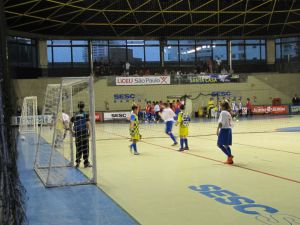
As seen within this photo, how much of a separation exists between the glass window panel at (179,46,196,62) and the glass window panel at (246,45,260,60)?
5.66 m

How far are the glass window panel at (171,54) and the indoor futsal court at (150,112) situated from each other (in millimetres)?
146

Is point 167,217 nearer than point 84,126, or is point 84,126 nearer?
point 167,217

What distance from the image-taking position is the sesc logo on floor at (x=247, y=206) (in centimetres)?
638

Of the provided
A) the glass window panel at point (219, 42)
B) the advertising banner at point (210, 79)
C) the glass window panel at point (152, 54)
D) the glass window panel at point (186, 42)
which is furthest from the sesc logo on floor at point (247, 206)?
the glass window panel at point (219, 42)

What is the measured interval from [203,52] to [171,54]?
3.34 meters

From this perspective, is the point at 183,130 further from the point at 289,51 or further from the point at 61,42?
the point at 289,51

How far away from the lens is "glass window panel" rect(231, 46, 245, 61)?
4538 cm

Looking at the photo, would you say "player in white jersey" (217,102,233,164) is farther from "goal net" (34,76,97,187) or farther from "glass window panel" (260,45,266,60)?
"glass window panel" (260,45,266,60)

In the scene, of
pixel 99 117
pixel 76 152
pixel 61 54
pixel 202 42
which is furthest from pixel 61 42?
pixel 76 152

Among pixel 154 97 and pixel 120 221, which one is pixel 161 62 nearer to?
pixel 154 97

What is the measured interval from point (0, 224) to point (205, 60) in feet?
140

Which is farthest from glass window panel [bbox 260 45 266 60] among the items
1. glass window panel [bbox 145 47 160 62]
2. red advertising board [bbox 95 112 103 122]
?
red advertising board [bbox 95 112 103 122]

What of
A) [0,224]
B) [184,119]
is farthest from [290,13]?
[0,224]

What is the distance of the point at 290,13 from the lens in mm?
38281
